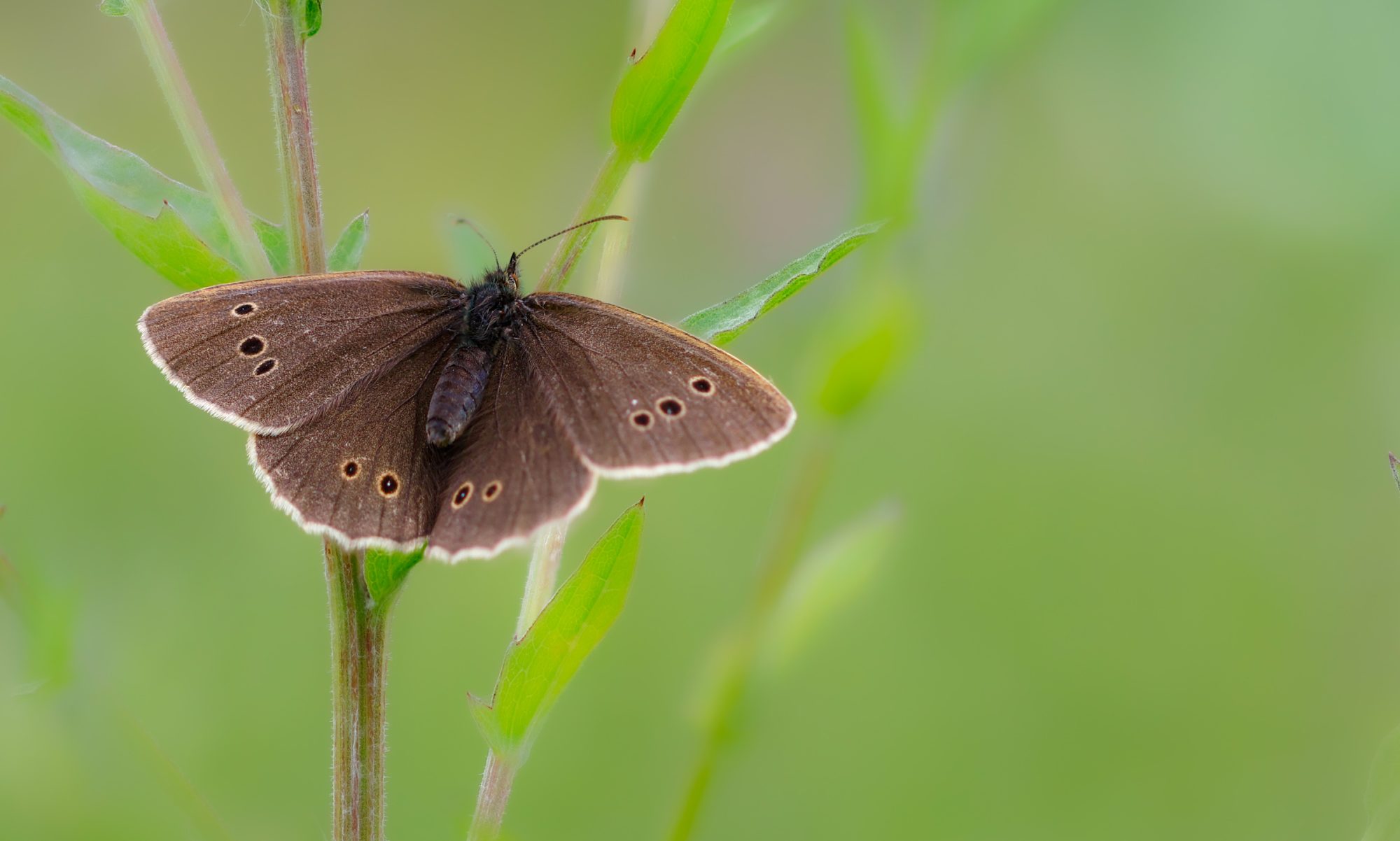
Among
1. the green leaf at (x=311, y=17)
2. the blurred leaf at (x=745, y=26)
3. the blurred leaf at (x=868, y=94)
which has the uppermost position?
the green leaf at (x=311, y=17)

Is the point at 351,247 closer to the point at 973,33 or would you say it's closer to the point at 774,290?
the point at 774,290

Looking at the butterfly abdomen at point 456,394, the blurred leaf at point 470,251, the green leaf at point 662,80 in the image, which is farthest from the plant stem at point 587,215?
the blurred leaf at point 470,251

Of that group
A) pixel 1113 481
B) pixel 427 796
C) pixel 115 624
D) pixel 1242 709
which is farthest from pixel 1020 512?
pixel 115 624

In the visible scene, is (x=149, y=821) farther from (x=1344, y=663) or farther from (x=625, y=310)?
(x=1344, y=663)

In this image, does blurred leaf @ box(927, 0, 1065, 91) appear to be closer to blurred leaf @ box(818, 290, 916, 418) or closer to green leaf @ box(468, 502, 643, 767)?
blurred leaf @ box(818, 290, 916, 418)

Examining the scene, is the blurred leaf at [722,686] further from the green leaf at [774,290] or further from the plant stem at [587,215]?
the plant stem at [587,215]

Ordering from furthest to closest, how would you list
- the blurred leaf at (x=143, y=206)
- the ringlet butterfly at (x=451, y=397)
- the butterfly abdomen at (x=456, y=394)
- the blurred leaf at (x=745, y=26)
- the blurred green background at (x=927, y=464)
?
the blurred green background at (x=927, y=464), the butterfly abdomen at (x=456, y=394), the ringlet butterfly at (x=451, y=397), the blurred leaf at (x=745, y=26), the blurred leaf at (x=143, y=206)
